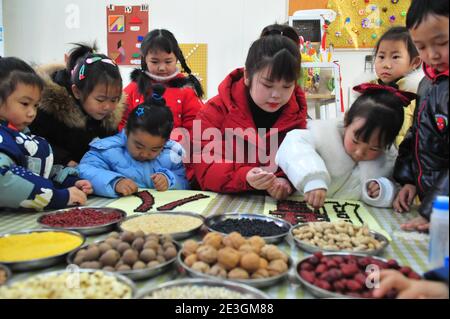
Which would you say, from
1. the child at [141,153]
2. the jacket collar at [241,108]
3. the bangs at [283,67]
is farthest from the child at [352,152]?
the child at [141,153]

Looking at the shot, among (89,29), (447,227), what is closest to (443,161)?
(447,227)

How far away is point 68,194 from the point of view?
1500 millimetres

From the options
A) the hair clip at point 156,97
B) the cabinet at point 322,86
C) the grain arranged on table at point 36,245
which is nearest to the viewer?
the grain arranged on table at point 36,245

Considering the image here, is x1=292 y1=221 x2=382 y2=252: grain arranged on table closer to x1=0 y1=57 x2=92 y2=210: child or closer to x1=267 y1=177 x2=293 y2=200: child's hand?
x1=267 y1=177 x2=293 y2=200: child's hand

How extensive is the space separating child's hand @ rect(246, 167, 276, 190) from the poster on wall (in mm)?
3167

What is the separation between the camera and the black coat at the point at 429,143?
1.27 m

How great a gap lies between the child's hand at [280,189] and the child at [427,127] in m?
0.42

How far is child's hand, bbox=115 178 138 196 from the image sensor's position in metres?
1.67

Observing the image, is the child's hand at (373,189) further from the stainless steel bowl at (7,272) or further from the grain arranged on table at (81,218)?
the stainless steel bowl at (7,272)

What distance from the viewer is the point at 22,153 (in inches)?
56.8

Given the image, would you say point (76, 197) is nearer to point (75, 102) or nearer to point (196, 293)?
point (75, 102)

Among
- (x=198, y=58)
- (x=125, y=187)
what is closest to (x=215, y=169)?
(x=125, y=187)

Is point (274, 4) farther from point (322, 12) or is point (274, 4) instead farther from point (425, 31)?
point (425, 31)

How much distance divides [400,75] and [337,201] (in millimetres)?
856
